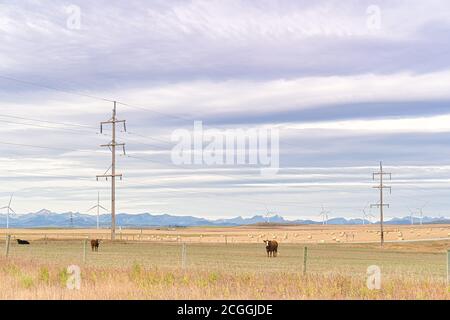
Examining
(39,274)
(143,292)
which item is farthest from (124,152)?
(143,292)

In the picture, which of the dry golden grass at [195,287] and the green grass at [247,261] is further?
the green grass at [247,261]

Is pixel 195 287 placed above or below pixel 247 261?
above

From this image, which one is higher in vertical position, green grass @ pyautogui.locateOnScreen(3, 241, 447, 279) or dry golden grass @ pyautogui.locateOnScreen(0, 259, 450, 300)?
dry golden grass @ pyautogui.locateOnScreen(0, 259, 450, 300)

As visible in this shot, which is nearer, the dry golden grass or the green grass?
the dry golden grass

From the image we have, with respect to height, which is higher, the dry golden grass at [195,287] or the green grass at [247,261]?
the dry golden grass at [195,287]

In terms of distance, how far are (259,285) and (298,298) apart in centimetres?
313

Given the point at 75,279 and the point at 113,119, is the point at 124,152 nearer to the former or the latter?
the point at 113,119

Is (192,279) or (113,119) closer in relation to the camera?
(192,279)

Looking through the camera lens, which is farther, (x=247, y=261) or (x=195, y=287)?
(x=247, y=261)

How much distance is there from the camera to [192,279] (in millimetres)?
25297
